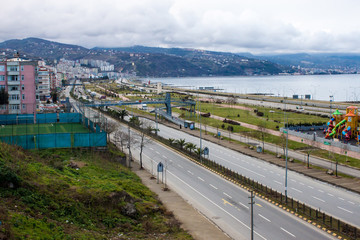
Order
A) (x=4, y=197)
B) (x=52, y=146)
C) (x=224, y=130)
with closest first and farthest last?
(x=4, y=197)
(x=52, y=146)
(x=224, y=130)

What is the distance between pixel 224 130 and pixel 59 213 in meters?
49.5

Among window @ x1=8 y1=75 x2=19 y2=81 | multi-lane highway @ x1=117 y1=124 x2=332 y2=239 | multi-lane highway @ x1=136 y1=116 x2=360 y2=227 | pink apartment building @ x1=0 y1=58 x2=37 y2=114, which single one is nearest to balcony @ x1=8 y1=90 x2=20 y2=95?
pink apartment building @ x1=0 y1=58 x2=37 y2=114

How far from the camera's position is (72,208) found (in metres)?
21.4

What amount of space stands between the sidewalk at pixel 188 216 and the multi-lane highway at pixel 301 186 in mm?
8933

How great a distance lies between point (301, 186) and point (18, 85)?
161ft

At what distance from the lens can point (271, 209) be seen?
27172 mm

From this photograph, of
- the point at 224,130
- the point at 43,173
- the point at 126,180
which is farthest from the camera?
the point at 224,130

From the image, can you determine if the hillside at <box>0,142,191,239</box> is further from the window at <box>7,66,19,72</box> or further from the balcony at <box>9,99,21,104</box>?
the window at <box>7,66,19,72</box>

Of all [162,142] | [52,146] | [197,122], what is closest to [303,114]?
[197,122]

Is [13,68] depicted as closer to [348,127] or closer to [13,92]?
[13,92]

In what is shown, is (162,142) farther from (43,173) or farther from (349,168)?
(43,173)

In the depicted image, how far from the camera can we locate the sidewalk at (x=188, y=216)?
73.2 ft

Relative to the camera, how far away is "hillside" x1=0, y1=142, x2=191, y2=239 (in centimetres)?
1808

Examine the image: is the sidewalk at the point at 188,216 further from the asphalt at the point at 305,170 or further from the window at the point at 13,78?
the window at the point at 13,78
